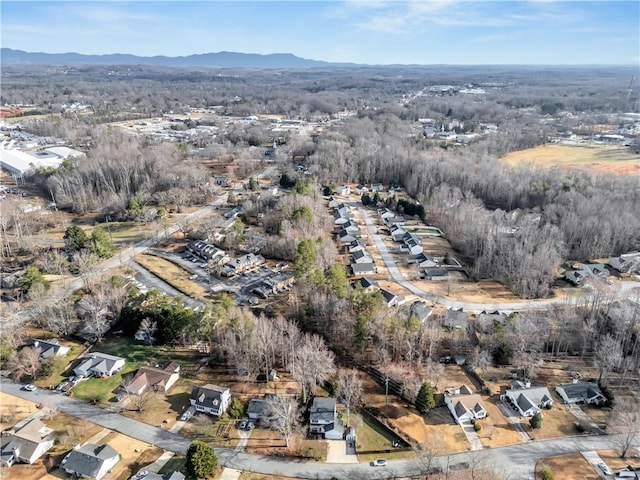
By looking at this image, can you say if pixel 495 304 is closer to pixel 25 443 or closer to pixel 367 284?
pixel 367 284

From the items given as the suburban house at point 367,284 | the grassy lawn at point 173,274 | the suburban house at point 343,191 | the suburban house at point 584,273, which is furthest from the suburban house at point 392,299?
the suburban house at point 343,191

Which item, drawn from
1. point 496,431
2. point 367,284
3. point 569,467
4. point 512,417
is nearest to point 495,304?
point 367,284

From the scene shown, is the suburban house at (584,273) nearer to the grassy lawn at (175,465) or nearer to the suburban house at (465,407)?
the suburban house at (465,407)

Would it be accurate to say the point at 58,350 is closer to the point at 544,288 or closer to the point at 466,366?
the point at 466,366

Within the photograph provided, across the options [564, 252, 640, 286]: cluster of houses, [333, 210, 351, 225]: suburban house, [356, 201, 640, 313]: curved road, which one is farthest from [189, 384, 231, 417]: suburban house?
[564, 252, 640, 286]: cluster of houses

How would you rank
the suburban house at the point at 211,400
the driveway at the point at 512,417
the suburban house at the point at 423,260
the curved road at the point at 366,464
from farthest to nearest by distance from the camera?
the suburban house at the point at 423,260
the suburban house at the point at 211,400
the driveway at the point at 512,417
the curved road at the point at 366,464

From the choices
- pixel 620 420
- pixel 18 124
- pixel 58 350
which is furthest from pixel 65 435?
pixel 18 124
